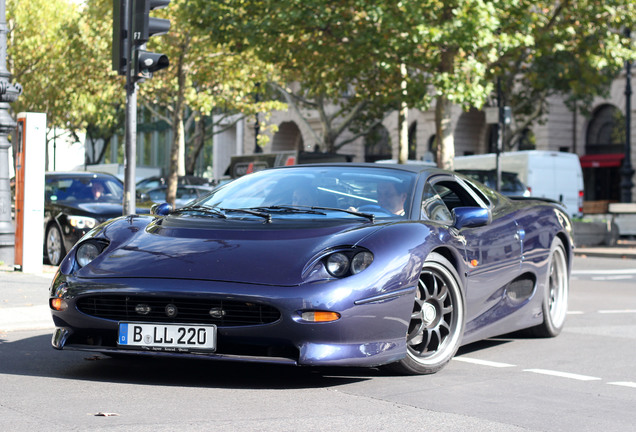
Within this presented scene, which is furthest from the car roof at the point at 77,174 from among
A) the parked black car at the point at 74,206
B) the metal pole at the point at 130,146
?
the metal pole at the point at 130,146

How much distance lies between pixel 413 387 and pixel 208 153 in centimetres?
A: 7028

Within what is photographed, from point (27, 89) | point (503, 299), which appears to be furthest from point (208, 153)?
point (503, 299)

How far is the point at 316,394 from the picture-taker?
545 cm

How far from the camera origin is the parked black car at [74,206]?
15188 mm

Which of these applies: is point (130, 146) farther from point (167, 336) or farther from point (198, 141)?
point (198, 141)

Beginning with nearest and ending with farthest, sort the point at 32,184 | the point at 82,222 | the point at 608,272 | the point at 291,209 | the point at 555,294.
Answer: the point at 291,209
the point at 555,294
the point at 32,184
the point at 82,222
the point at 608,272

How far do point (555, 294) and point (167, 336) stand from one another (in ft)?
13.2

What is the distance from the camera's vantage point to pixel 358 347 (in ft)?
18.0

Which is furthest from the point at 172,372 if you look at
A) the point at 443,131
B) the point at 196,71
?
the point at 196,71

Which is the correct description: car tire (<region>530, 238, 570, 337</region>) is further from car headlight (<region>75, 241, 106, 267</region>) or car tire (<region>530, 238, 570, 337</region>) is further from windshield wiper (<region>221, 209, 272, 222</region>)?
car headlight (<region>75, 241, 106, 267</region>)

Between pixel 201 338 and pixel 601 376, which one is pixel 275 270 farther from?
pixel 601 376

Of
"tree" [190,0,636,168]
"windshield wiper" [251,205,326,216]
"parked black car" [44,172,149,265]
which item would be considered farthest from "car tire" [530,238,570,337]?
"tree" [190,0,636,168]

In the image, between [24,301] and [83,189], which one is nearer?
[24,301]

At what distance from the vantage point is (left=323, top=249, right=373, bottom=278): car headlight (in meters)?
5.48
